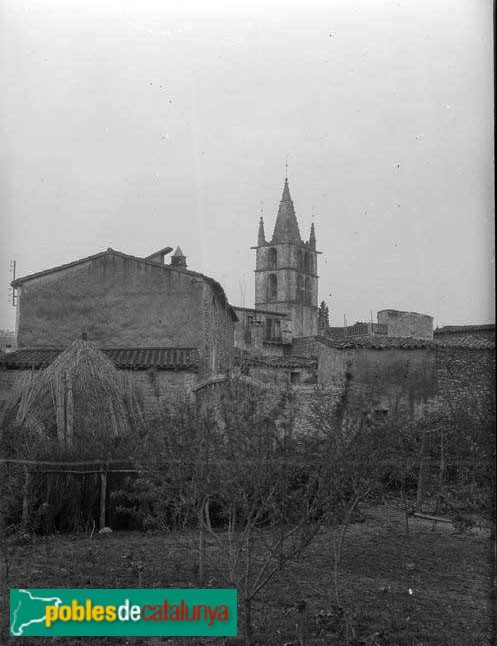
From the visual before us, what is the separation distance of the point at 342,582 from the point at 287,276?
1906 inches

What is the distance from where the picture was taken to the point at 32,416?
9602 millimetres

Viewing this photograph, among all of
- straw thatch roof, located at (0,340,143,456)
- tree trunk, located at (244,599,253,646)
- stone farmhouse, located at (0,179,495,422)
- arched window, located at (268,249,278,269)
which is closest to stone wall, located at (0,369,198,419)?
stone farmhouse, located at (0,179,495,422)

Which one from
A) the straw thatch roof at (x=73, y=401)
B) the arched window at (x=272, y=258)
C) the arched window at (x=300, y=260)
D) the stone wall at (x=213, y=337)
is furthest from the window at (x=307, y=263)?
the straw thatch roof at (x=73, y=401)

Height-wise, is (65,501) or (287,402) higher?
(287,402)

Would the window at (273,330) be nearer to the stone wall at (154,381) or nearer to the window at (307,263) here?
the window at (307,263)

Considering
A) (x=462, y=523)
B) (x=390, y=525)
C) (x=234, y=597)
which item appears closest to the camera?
(x=234, y=597)

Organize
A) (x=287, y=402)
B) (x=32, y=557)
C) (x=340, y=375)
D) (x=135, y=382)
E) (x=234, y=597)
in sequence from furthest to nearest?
(x=340, y=375), (x=135, y=382), (x=32, y=557), (x=287, y=402), (x=234, y=597)

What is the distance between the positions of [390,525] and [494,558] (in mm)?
4443

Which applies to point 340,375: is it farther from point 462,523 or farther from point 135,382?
point 462,523

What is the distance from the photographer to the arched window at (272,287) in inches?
2194

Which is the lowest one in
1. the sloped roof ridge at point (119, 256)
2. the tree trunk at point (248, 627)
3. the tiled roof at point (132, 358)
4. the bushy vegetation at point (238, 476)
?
the tree trunk at point (248, 627)

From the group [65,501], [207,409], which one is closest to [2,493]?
[65,501]

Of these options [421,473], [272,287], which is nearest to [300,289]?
[272,287]

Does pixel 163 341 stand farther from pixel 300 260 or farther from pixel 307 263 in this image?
pixel 307 263
